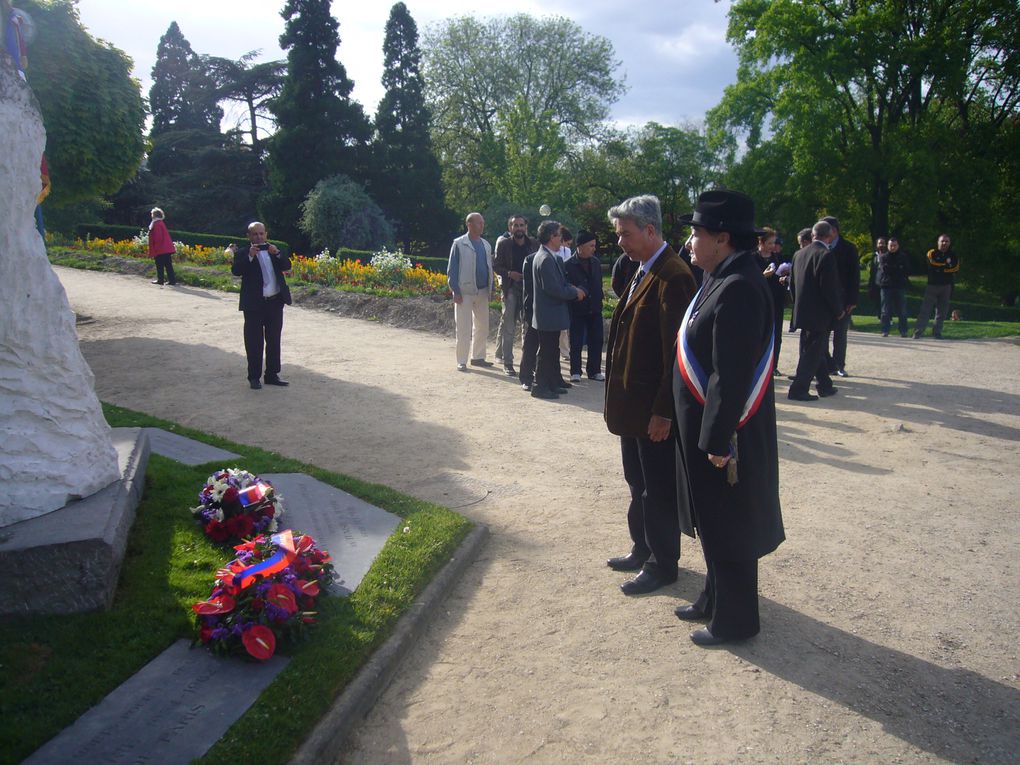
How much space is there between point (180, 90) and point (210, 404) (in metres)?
44.7

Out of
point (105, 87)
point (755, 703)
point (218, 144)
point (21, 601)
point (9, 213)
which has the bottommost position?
point (755, 703)

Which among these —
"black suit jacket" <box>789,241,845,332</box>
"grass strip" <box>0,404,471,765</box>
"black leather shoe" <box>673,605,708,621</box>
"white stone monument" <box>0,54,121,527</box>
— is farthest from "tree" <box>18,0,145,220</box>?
"black leather shoe" <box>673,605,708,621</box>

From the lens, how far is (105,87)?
34.1 feet

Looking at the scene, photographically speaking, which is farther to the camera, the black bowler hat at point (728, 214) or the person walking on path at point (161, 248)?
the person walking on path at point (161, 248)

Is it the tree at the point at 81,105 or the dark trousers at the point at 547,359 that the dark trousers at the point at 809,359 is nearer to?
the dark trousers at the point at 547,359

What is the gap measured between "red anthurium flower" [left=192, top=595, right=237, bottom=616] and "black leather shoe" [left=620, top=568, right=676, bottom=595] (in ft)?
6.83

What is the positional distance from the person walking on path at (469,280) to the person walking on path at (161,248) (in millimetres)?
9036

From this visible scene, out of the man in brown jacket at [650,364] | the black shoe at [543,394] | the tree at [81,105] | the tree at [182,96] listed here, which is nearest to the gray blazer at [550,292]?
the black shoe at [543,394]

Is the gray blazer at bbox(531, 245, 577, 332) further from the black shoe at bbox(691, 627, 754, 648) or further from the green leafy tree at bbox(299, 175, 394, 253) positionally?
the green leafy tree at bbox(299, 175, 394, 253)

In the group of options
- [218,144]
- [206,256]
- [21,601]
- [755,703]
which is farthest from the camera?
[218,144]

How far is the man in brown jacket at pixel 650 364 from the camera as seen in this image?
4.02m

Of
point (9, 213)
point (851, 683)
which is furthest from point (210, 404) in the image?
point (851, 683)

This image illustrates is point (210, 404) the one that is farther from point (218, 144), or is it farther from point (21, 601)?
point (218, 144)

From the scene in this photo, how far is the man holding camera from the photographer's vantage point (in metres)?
8.56
